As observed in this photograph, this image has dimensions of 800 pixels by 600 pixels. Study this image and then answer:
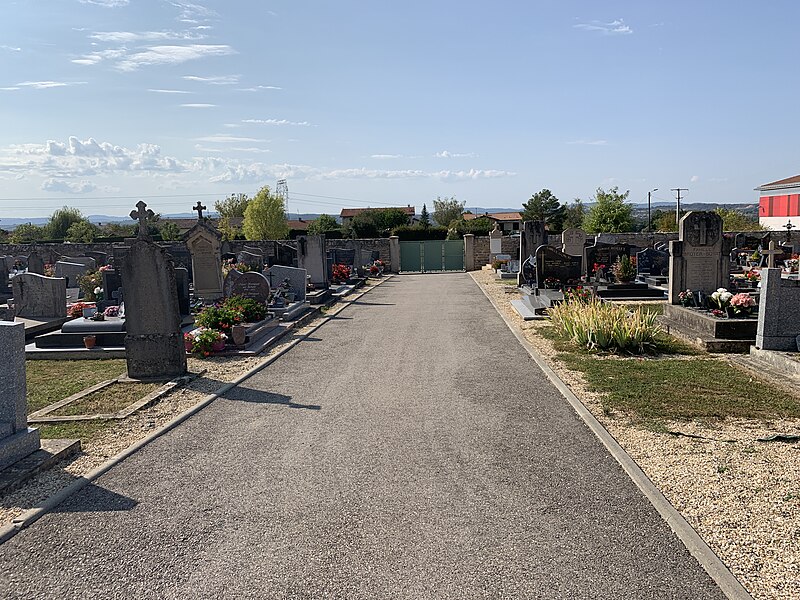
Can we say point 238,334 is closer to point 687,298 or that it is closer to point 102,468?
point 102,468

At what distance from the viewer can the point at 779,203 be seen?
52.2 meters

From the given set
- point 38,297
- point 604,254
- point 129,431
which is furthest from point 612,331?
point 38,297

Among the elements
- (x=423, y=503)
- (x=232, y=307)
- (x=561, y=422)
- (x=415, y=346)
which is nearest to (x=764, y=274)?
(x=561, y=422)

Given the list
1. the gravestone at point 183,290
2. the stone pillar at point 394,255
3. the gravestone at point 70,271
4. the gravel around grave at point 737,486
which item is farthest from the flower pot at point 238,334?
the stone pillar at point 394,255

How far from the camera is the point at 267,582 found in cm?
389

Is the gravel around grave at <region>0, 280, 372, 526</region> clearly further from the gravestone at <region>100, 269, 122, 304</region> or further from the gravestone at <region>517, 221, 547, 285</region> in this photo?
the gravestone at <region>517, 221, 547, 285</region>

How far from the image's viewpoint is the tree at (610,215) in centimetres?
5358

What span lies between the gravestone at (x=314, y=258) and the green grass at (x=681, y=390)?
477 inches

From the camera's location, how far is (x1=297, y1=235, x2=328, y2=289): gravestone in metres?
20.9

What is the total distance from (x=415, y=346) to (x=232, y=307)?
3.62 meters

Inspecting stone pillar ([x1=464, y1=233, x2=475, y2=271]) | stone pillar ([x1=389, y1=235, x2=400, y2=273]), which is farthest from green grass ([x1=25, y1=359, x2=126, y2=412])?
stone pillar ([x1=464, y1=233, x2=475, y2=271])

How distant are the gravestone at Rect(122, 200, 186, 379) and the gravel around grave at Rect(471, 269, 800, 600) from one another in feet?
19.1

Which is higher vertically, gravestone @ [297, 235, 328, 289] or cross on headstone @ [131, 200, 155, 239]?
cross on headstone @ [131, 200, 155, 239]

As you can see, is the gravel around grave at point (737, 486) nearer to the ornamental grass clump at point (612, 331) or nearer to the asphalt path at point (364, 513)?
the asphalt path at point (364, 513)
